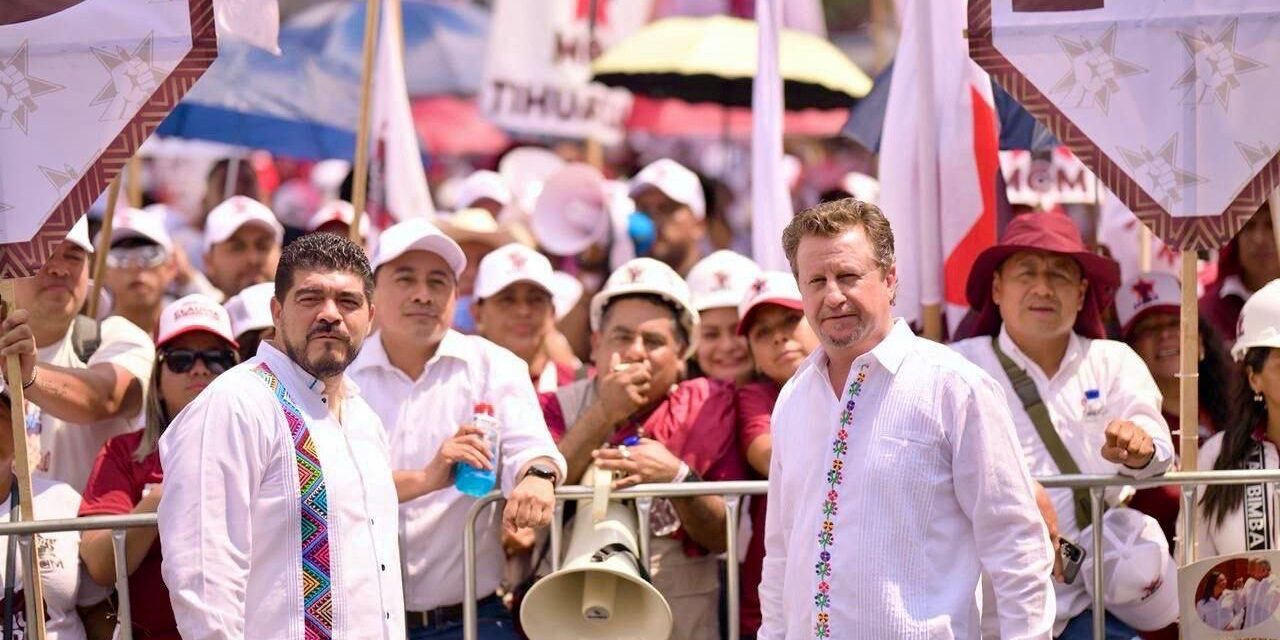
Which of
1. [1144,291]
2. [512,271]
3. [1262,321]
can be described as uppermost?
[512,271]

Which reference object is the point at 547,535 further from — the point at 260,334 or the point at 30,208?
the point at 30,208

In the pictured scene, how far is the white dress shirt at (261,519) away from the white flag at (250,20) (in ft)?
5.62

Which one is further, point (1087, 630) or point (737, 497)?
point (1087, 630)

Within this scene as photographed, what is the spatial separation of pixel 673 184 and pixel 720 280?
2311 mm

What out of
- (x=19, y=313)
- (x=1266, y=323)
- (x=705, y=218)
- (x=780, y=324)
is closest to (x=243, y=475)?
(x=19, y=313)

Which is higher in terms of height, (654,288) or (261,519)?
(654,288)

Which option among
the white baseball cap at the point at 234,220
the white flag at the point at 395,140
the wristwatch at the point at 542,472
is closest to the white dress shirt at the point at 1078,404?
the wristwatch at the point at 542,472

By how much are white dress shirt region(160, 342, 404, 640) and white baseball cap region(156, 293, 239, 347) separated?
4.58 feet

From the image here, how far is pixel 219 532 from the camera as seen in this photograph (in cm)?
513

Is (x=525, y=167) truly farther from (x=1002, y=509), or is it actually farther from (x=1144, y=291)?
(x=1002, y=509)

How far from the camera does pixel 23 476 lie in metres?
5.98

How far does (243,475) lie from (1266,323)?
3641 millimetres

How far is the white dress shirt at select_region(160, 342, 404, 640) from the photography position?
5090mm

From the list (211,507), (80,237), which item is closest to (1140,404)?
(211,507)
